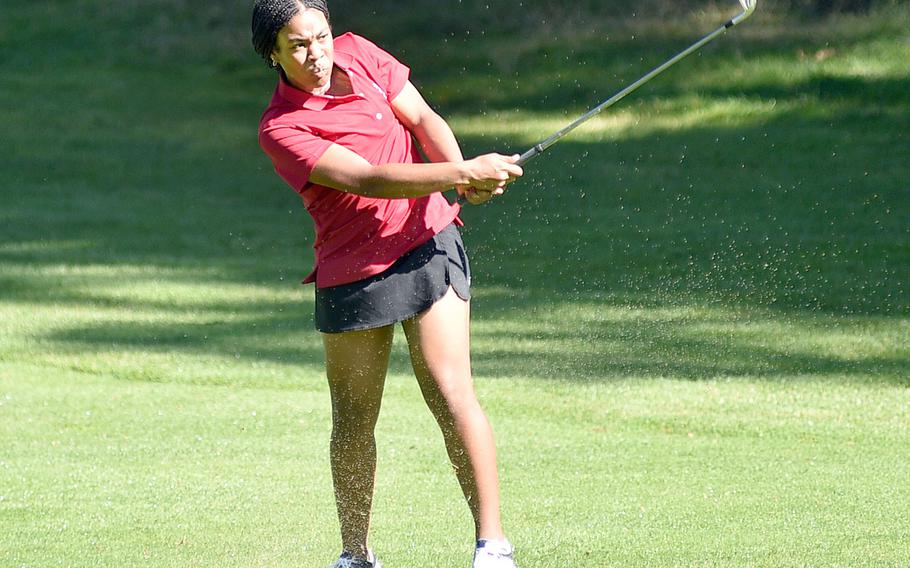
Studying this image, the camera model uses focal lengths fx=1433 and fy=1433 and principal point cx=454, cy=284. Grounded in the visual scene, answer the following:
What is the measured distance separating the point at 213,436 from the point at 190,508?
1105mm

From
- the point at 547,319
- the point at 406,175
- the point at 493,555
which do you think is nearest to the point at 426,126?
the point at 406,175

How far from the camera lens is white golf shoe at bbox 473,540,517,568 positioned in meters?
3.32

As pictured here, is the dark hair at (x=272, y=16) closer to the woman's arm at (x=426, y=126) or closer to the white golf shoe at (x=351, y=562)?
the woman's arm at (x=426, y=126)

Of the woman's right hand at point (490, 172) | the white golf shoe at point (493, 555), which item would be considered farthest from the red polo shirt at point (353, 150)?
the white golf shoe at point (493, 555)

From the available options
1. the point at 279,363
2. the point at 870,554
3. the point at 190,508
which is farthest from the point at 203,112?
the point at 870,554

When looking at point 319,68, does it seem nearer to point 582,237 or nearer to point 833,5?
point 582,237


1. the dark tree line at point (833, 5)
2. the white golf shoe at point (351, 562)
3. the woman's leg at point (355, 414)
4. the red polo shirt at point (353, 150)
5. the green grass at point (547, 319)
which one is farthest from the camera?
the dark tree line at point (833, 5)

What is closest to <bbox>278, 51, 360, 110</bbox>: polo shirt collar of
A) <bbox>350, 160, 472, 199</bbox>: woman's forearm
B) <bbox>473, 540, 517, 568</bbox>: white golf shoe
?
<bbox>350, 160, 472, 199</bbox>: woman's forearm

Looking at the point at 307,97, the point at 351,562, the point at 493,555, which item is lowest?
the point at 351,562

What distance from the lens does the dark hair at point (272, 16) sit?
3.23m

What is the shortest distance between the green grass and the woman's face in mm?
1313

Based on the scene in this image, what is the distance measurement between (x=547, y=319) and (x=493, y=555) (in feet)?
15.2

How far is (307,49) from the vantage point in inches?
128

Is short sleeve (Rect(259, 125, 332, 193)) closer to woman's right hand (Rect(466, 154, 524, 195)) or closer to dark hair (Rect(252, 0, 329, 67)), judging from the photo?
dark hair (Rect(252, 0, 329, 67))
